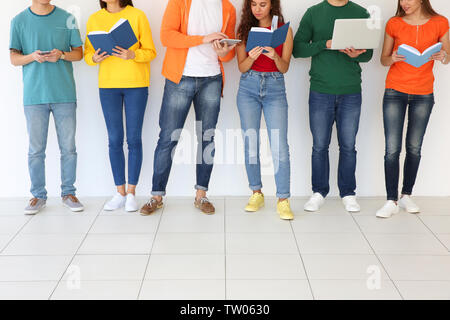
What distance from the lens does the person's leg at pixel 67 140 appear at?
3.78m

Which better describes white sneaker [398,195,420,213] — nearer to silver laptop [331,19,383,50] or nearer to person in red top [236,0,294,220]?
person in red top [236,0,294,220]

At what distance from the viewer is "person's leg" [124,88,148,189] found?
376cm

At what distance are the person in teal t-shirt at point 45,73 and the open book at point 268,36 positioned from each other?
3.86 feet

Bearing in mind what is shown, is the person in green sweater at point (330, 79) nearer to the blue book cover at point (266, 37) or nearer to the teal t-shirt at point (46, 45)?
the blue book cover at point (266, 37)

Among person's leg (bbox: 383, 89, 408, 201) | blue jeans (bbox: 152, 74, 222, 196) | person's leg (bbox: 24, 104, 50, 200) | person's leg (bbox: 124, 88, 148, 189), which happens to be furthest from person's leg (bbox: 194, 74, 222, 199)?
person's leg (bbox: 383, 89, 408, 201)

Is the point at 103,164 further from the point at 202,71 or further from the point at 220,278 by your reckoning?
the point at 220,278

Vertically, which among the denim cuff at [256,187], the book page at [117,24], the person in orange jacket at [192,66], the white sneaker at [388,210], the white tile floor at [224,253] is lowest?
the white tile floor at [224,253]

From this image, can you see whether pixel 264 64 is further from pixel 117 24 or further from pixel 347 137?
pixel 117 24

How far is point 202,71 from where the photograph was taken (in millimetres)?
3656

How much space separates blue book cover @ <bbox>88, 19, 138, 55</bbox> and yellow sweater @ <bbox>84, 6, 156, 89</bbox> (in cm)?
13

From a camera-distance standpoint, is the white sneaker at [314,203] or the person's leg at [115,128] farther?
the white sneaker at [314,203]

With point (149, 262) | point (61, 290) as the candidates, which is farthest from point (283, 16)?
point (61, 290)

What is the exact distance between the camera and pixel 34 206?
153 inches

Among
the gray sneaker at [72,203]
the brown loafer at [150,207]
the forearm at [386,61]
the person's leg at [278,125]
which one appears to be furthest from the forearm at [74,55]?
the forearm at [386,61]
